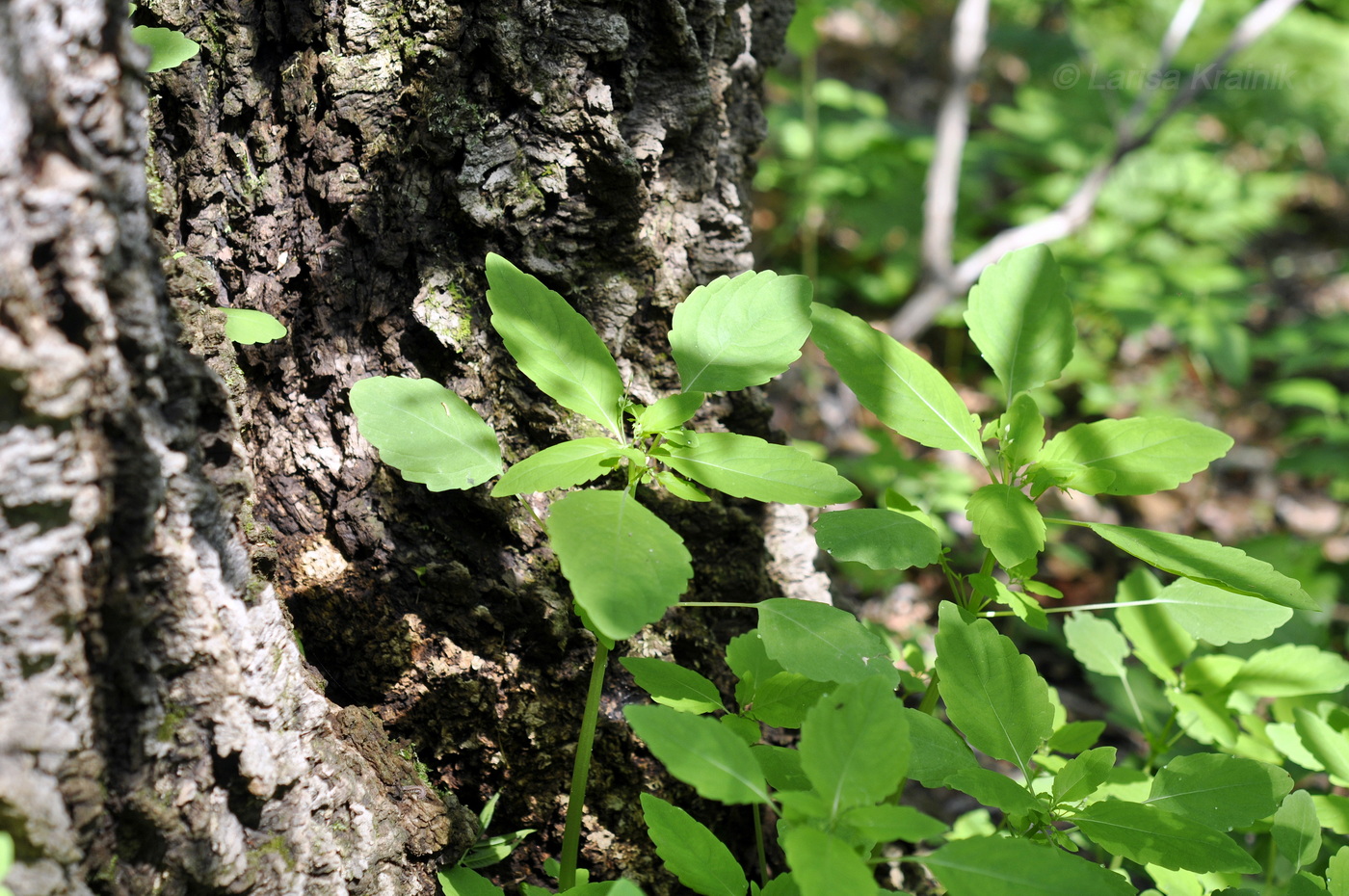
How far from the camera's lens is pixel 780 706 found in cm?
107

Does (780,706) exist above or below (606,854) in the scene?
above

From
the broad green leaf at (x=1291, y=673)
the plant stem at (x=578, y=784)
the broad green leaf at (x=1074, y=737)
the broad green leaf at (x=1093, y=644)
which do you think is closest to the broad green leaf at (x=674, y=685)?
the plant stem at (x=578, y=784)

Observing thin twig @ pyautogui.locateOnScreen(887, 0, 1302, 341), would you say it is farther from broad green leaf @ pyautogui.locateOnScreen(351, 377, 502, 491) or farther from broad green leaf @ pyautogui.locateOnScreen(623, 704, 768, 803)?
broad green leaf @ pyautogui.locateOnScreen(623, 704, 768, 803)

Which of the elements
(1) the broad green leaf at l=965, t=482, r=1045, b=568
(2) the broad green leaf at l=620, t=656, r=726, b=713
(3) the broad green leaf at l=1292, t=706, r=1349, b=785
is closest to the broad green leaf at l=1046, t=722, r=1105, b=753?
(3) the broad green leaf at l=1292, t=706, r=1349, b=785

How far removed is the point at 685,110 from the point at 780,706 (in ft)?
3.03

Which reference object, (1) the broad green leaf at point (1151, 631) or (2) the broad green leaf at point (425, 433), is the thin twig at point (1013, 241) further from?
(2) the broad green leaf at point (425, 433)

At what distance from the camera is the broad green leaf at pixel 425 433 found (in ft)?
3.17

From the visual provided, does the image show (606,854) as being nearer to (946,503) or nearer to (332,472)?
(332,472)

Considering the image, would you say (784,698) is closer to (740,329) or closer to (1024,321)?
(740,329)

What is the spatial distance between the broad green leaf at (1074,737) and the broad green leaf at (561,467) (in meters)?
0.88

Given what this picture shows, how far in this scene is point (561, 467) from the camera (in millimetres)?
941

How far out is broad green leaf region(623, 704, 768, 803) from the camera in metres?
0.77

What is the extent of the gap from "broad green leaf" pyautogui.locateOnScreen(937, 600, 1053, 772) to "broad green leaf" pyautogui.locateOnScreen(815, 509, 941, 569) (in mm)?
83

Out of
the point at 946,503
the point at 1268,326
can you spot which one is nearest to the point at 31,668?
the point at 946,503
